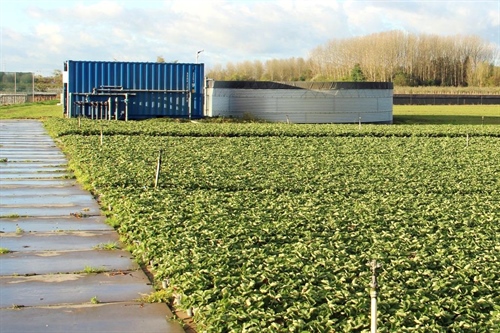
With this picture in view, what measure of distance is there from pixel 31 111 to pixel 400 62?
61.6 metres

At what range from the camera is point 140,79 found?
38312 mm

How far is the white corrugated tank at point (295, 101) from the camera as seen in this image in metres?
39.3

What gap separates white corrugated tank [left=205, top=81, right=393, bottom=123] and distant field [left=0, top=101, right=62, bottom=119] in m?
8.69

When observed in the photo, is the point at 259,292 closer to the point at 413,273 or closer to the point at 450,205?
the point at 413,273

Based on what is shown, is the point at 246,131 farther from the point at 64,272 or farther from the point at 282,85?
the point at 64,272

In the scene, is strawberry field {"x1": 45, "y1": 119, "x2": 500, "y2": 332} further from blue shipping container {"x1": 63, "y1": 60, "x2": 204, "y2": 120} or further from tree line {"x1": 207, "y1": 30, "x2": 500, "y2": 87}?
tree line {"x1": 207, "y1": 30, "x2": 500, "y2": 87}

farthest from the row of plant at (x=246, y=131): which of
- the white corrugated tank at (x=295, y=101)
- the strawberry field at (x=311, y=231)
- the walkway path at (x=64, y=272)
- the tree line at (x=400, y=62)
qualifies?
the tree line at (x=400, y=62)

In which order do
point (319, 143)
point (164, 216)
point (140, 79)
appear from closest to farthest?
point (164, 216)
point (319, 143)
point (140, 79)

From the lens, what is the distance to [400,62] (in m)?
99.9

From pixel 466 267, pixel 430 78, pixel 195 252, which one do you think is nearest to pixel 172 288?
pixel 195 252

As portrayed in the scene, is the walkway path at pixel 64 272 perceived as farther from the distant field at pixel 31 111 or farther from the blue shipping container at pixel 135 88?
the distant field at pixel 31 111

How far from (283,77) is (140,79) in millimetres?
54024

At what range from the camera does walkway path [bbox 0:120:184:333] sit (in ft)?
21.6

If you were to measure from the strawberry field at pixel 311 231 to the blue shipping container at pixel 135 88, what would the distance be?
17786 millimetres
